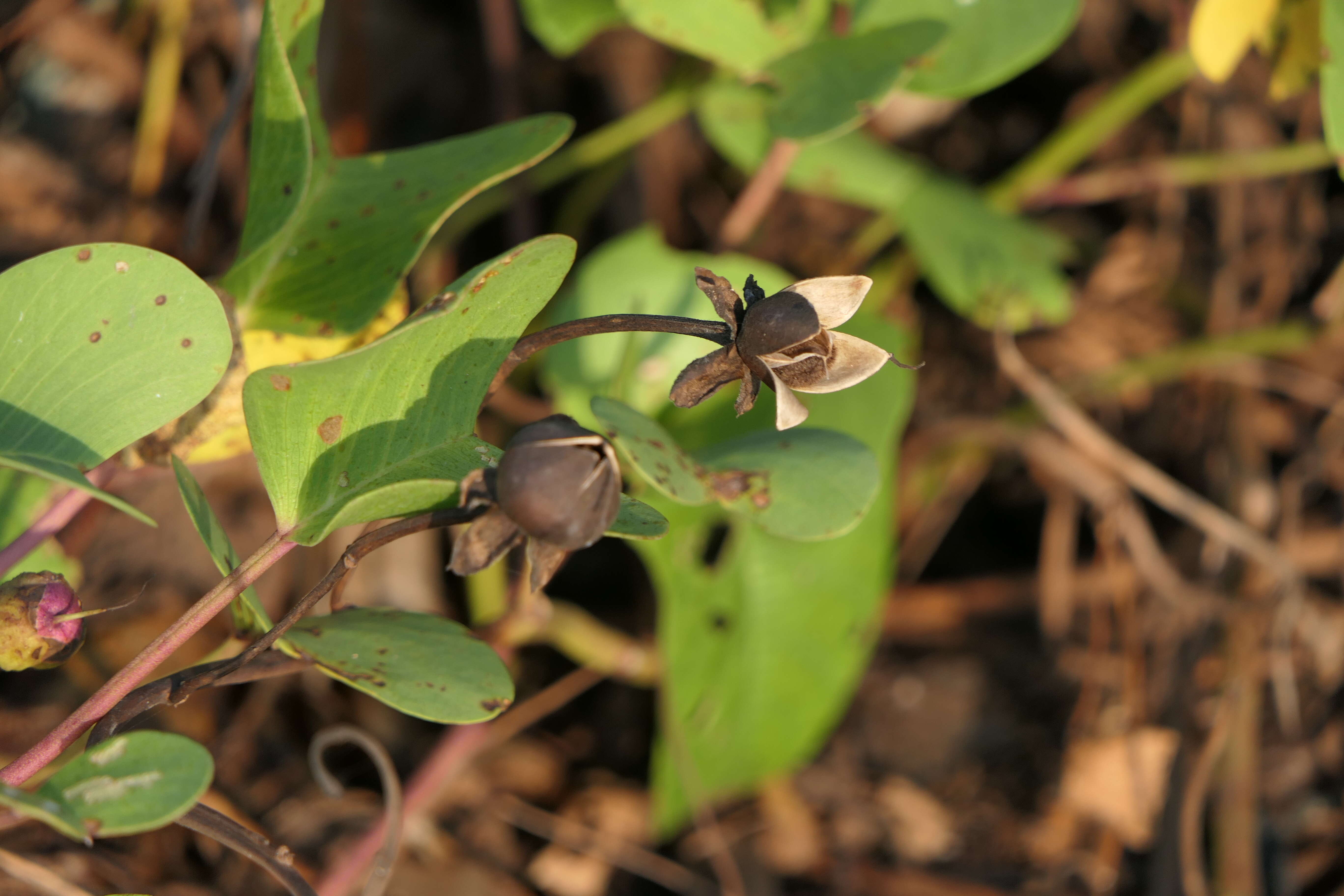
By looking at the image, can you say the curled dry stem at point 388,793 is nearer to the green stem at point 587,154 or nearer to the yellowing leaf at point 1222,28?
the green stem at point 587,154

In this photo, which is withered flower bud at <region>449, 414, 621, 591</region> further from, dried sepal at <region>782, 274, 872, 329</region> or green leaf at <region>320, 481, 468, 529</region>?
dried sepal at <region>782, 274, 872, 329</region>

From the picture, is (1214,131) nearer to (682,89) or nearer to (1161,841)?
(682,89)

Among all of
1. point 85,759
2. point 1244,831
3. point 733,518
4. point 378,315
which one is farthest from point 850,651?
point 85,759

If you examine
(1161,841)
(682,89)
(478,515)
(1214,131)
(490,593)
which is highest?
(478,515)

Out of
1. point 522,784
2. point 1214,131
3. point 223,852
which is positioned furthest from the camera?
point 1214,131

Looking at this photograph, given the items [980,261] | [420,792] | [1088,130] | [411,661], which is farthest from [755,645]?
[1088,130]

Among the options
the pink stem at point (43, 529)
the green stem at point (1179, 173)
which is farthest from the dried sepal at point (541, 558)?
the green stem at point (1179, 173)

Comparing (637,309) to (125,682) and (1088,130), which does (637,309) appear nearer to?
(125,682)
